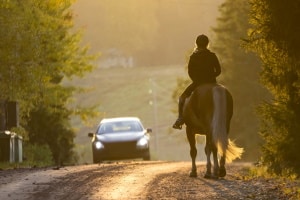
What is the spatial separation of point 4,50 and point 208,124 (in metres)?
13.2

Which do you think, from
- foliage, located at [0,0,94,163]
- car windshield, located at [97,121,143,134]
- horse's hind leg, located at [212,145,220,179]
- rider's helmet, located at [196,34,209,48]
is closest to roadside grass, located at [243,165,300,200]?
horse's hind leg, located at [212,145,220,179]

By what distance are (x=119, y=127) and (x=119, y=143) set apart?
6.57ft

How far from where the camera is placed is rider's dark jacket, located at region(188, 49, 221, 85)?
1603 cm

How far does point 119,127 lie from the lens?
32.5m

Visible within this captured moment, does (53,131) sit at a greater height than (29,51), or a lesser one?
lesser

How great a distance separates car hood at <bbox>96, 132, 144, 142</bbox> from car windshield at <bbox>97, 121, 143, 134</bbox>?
0.56 meters

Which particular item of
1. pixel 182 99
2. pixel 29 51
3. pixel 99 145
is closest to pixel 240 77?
pixel 99 145

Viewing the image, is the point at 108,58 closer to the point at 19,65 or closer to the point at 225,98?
the point at 19,65

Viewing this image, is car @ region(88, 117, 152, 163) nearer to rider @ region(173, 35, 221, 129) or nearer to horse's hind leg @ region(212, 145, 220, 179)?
rider @ region(173, 35, 221, 129)

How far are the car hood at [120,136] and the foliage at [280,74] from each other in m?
17.8

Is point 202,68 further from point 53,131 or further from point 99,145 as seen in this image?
point 53,131

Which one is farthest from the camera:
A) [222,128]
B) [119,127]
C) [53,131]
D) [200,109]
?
[53,131]

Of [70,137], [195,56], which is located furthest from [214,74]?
[70,137]

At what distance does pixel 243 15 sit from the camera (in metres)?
55.1
